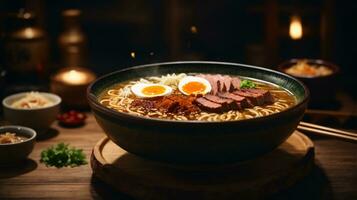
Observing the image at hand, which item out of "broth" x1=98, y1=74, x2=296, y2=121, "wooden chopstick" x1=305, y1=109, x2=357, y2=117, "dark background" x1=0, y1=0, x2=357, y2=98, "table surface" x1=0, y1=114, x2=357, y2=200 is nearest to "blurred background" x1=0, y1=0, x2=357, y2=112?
"dark background" x1=0, y1=0, x2=357, y2=98

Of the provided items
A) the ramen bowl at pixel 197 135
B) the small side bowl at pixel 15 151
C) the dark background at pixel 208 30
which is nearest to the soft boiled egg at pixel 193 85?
the ramen bowl at pixel 197 135

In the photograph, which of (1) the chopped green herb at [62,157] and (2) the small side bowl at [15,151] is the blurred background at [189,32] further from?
(2) the small side bowl at [15,151]

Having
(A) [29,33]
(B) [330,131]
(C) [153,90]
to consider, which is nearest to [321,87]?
(B) [330,131]

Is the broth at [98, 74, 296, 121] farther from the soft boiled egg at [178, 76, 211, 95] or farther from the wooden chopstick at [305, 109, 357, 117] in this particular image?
the wooden chopstick at [305, 109, 357, 117]

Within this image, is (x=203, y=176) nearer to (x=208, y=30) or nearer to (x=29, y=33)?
(x=29, y=33)

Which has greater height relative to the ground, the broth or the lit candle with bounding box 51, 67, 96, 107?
the broth

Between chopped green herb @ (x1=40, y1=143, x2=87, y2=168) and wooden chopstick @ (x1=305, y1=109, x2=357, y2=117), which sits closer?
chopped green herb @ (x1=40, y1=143, x2=87, y2=168)
